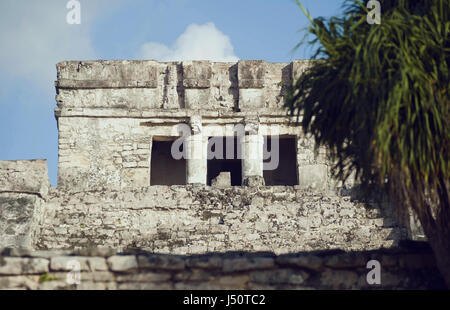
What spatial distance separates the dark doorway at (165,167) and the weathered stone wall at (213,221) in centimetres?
614

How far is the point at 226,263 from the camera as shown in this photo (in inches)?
263

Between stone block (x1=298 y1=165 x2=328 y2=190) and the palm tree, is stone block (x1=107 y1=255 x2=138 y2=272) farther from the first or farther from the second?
stone block (x1=298 y1=165 x2=328 y2=190)

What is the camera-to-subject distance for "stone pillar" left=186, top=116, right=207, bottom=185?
48.3 feet

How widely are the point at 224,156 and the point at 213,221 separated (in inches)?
268

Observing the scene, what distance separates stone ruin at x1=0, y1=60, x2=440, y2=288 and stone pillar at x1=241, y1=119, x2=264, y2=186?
0.02 metres

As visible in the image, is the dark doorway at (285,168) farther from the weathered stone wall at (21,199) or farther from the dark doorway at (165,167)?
the weathered stone wall at (21,199)

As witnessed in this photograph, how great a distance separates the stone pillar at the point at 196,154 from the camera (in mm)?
14711

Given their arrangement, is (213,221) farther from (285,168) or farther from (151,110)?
(285,168)

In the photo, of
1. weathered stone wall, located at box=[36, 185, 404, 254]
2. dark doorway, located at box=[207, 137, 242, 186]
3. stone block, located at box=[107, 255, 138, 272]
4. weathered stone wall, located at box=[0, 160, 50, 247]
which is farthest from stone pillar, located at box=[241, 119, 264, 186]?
stone block, located at box=[107, 255, 138, 272]

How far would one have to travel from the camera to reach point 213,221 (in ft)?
33.8

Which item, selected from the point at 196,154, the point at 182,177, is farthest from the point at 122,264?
the point at 182,177
